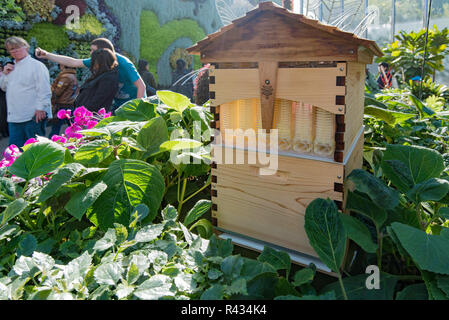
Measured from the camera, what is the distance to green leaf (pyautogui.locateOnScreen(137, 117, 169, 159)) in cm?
98

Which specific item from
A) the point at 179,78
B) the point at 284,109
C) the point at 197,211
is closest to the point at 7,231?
the point at 197,211

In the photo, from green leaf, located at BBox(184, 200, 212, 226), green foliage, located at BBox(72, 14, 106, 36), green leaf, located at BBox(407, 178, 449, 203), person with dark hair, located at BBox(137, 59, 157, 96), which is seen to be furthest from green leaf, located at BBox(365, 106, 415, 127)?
green foliage, located at BBox(72, 14, 106, 36)

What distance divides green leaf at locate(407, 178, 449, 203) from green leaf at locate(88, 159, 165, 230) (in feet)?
1.85

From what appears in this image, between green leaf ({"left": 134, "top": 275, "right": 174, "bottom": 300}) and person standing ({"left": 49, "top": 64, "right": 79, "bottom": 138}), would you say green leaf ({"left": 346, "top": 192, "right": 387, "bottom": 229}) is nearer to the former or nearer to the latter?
green leaf ({"left": 134, "top": 275, "right": 174, "bottom": 300})

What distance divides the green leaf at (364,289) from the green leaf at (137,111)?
31.1 inches

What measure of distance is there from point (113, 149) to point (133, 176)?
15 cm

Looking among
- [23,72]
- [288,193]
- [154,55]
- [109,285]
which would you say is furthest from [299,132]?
[154,55]

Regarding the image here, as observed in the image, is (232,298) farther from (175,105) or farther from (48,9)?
(48,9)

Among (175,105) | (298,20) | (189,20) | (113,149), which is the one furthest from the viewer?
(189,20)

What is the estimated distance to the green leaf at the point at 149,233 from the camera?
2.17 feet

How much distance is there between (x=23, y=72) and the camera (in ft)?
11.0

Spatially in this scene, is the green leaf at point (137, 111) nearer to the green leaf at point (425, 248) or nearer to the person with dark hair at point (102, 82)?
the green leaf at point (425, 248)

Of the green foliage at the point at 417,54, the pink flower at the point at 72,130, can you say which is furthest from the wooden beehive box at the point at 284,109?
the green foliage at the point at 417,54

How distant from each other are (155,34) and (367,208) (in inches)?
338
